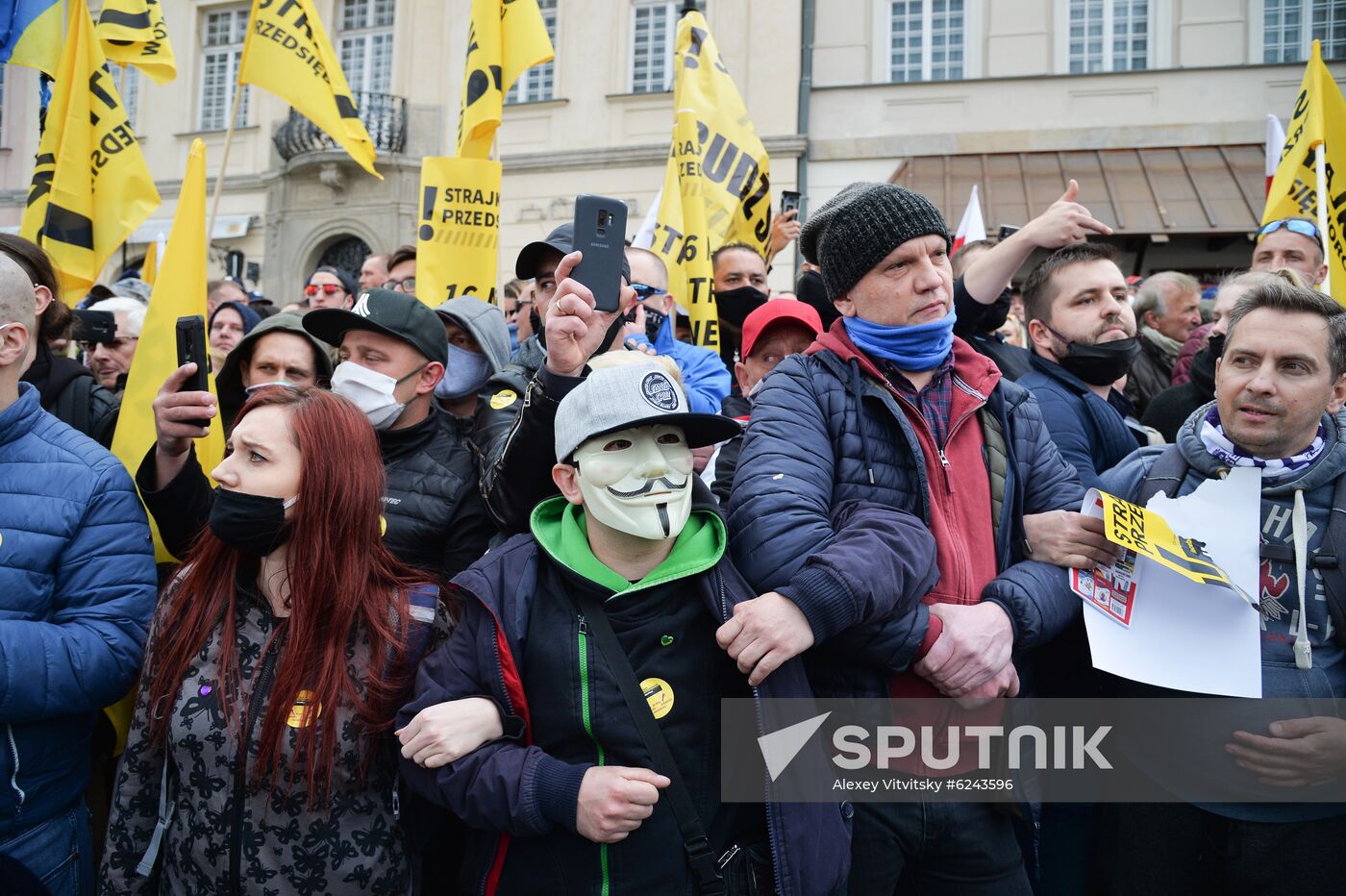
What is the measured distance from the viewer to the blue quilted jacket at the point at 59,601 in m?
2.27

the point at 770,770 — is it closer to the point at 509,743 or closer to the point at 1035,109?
the point at 509,743

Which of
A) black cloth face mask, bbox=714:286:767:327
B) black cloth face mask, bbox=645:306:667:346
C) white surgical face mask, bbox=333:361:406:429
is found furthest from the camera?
black cloth face mask, bbox=714:286:767:327

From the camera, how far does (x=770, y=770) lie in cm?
198

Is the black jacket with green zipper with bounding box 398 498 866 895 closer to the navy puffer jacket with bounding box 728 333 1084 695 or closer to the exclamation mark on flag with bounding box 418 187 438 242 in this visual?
the navy puffer jacket with bounding box 728 333 1084 695

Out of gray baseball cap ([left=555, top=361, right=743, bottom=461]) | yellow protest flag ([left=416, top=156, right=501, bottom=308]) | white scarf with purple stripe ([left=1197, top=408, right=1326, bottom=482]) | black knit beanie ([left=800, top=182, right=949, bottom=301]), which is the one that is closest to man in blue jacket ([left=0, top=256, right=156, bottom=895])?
gray baseball cap ([left=555, top=361, right=743, bottom=461])

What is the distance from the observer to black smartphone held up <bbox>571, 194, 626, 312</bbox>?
231cm

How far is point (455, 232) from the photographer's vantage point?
15.5ft

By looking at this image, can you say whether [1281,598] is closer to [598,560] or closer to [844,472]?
[844,472]

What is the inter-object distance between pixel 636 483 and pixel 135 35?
488cm

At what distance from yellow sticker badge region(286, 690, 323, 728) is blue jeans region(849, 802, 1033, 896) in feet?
4.14

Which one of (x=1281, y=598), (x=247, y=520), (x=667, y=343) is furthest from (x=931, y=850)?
(x=667, y=343)

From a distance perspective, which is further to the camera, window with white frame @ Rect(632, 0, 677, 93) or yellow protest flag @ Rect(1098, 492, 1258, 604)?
window with white frame @ Rect(632, 0, 677, 93)

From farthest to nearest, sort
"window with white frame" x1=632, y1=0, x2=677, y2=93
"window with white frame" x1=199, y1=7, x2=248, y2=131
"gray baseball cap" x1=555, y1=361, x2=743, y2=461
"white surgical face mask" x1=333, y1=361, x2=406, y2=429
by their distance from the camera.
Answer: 1. "window with white frame" x1=199, y1=7, x2=248, y2=131
2. "window with white frame" x1=632, y1=0, x2=677, y2=93
3. "white surgical face mask" x1=333, y1=361, x2=406, y2=429
4. "gray baseball cap" x1=555, y1=361, x2=743, y2=461

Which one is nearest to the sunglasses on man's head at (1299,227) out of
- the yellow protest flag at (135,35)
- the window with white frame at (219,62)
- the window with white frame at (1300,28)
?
the yellow protest flag at (135,35)
